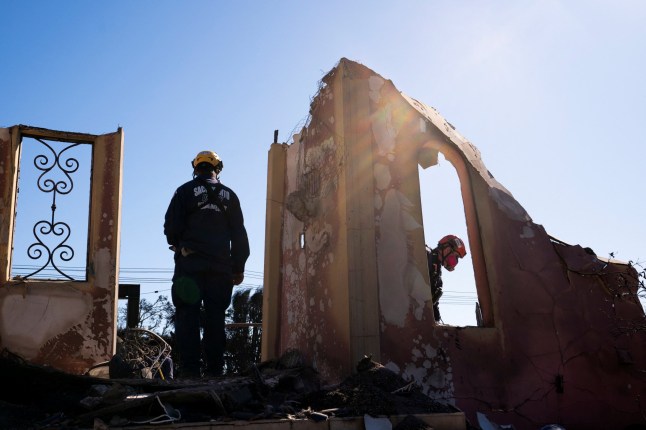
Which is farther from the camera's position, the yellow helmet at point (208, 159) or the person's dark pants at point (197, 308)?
the yellow helmet at point (208, 159)

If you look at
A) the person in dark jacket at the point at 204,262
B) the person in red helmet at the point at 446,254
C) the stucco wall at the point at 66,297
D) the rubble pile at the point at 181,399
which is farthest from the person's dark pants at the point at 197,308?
the person in red helmet at the point at 446,254

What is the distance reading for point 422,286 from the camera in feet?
17.0

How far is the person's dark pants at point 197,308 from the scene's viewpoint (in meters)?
5.11

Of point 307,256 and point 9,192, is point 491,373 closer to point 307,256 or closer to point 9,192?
point 307,256

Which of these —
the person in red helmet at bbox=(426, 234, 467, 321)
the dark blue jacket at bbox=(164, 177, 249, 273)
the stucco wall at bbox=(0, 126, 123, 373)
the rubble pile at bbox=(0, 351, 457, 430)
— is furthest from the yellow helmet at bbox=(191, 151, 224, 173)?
the person in red helmet at bbox=(426, 234, 467, 321)

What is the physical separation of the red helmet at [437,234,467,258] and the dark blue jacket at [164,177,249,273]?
11.1 ft

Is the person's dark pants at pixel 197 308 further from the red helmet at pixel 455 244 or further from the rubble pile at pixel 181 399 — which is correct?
the red helmet at pixel 455 244

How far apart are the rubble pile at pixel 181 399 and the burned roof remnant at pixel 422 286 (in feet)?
1.89

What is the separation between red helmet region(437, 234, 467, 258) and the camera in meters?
8.00

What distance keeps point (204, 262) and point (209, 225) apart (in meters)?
0.34

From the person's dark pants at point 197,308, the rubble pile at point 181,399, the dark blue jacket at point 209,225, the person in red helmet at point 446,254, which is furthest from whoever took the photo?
the person in red helmet at point 446,254

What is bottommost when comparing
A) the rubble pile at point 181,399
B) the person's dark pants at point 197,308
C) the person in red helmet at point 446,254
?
the rubble pile at point 181,399

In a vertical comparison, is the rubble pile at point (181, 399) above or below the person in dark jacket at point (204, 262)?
below

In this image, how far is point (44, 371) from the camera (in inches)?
148
